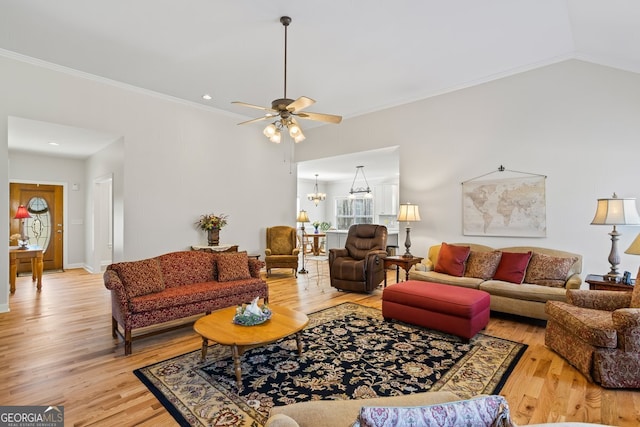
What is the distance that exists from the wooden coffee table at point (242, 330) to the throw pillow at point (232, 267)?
103 centimetres

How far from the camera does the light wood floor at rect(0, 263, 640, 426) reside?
206 centimetres

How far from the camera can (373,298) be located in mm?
4977

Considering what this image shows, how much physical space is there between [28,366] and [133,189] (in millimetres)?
3004

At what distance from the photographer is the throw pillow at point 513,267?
397cm

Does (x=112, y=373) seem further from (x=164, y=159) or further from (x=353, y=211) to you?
(x=353, y=211)

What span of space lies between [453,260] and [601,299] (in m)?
1.74

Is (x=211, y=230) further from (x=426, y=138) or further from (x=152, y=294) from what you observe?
(x=426, y=138)

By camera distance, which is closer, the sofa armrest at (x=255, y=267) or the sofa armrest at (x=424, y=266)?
the sofa armrest at (x=255, y=267)

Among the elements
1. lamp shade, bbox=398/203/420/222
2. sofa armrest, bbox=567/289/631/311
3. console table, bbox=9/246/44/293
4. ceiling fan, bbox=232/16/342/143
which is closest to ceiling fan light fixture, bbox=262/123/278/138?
ceiling fan, bbox=232/16/342/143

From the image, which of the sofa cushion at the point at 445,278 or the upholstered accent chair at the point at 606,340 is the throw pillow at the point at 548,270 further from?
the upholstered accent chair at the point at 606,340

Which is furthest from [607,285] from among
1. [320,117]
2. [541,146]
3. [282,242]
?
[282,242]

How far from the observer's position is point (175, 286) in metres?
3.74

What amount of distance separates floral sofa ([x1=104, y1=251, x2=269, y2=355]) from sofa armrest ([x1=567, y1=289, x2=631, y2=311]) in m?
3.34
